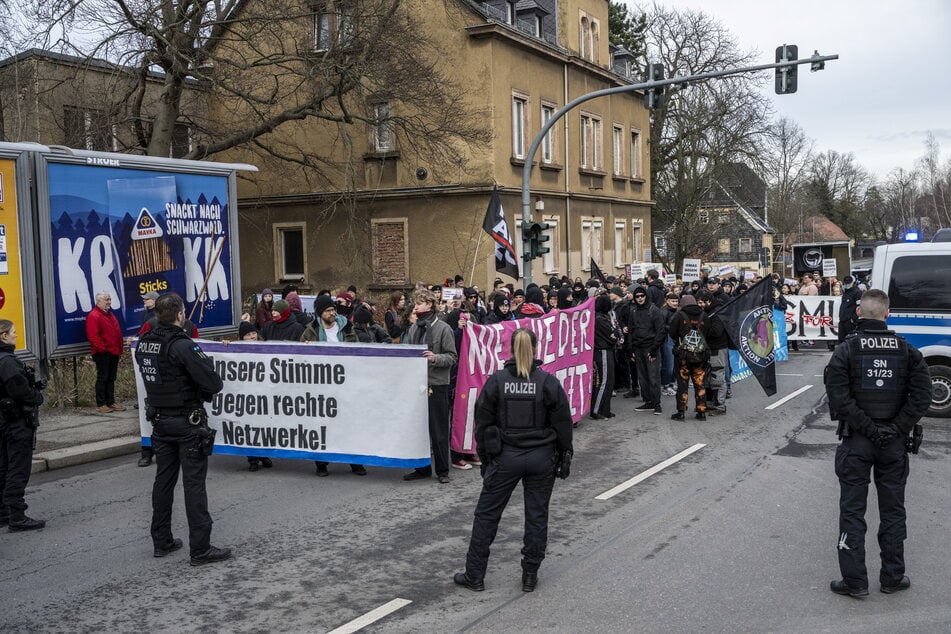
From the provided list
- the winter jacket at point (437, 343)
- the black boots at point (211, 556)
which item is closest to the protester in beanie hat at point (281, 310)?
the winter jacket at point (437, 343)

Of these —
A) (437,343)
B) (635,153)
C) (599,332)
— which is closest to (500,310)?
(599,332)

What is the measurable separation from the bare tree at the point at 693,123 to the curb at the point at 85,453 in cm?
3919

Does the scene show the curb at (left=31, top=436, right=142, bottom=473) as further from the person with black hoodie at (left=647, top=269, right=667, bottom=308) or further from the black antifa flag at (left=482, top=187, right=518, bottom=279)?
the black antifa flag at (left=482, top=187, right=518, bottom=279)

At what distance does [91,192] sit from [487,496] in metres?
9.51

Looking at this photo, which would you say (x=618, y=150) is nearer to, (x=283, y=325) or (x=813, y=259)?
(x=813, y=259)

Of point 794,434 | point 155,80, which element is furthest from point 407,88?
point 794,434

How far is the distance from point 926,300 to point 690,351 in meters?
3.18

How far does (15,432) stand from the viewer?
793 cm

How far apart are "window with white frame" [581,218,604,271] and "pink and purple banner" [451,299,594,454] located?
21415 millimetres

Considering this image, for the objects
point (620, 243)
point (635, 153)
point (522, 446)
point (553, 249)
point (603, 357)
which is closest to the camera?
point (522, 446)

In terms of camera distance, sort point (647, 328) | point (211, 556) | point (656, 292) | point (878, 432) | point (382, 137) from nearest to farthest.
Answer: point (878, 432)
point (211, 556)
point (647, 328)
point (656, 292)
point (382, 137)

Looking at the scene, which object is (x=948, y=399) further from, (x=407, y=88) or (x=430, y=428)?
(x=407, y=88)

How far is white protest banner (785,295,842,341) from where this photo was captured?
76.9ft

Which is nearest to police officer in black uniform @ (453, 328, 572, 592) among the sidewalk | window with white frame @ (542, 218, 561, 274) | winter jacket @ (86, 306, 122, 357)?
the sidewalk
